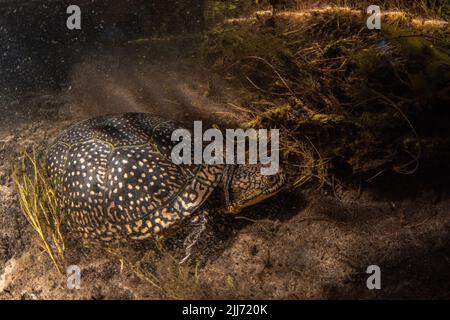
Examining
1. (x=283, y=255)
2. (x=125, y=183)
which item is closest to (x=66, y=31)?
(x=125, y=183)

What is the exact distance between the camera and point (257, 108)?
14.8ft

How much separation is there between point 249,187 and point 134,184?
1.21 meters

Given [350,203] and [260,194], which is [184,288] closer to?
[260,194]

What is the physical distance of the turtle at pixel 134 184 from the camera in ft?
11.1

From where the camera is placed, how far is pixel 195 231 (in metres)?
3.51

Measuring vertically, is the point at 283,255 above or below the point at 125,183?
below

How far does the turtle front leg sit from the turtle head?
297 mm

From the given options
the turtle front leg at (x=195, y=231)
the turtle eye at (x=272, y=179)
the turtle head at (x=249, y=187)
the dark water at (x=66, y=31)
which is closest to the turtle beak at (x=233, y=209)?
the turtle head at (x=249, y=187)

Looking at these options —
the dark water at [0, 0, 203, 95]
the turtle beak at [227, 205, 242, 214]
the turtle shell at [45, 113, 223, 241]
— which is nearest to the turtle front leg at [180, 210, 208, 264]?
the turtle shell at [45, 113, 223, 241]

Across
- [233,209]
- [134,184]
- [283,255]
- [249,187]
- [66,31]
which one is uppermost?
[66,31]

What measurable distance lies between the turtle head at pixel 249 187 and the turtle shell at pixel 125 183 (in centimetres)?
18

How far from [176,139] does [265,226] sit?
1.42m

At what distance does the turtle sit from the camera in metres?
3.38

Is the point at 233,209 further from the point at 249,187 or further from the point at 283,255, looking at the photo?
the point at 283,255
